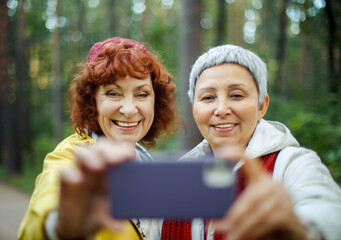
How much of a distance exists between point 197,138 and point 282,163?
11.3 feet

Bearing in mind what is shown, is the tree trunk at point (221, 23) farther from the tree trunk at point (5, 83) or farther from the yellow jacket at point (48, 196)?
the yellow jacket at point (48, 196)

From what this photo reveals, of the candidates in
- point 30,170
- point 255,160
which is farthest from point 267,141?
point 30,170

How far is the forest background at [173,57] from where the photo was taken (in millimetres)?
5383

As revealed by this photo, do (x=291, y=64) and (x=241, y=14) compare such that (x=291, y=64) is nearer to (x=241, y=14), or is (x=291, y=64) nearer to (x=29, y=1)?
(x=241, y=14)

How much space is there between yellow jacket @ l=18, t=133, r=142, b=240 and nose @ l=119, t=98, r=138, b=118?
0.35 metres

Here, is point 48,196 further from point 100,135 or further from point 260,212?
point 100,135

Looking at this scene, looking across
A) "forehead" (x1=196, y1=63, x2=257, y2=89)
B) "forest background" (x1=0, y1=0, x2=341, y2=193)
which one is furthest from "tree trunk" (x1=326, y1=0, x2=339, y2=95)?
"forehead" (x1=196, y1=63, x2=257, y2=89)

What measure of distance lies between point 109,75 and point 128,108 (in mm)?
279

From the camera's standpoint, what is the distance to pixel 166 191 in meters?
1.07

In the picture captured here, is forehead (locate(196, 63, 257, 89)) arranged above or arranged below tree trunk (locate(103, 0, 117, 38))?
below

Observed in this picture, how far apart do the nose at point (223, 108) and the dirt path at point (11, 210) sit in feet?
19.2

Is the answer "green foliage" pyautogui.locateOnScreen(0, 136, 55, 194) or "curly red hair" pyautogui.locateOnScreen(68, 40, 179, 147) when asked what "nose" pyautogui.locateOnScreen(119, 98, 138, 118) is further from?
"green foliage" pyautogui.locateOnScreen(0, 136, 55, 194)

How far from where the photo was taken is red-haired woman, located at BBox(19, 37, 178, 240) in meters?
1.04

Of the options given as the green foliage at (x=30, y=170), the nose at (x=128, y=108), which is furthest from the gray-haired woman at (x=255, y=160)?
the green foliage at (x=30, y=170)
